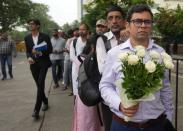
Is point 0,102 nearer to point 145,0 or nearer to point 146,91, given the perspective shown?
point 145,0

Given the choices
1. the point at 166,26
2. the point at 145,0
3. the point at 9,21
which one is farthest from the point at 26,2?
the point at 145,0

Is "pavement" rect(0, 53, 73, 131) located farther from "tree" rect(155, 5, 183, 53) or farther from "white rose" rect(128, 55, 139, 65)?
"tree" rect(155, 5, 183, 53)

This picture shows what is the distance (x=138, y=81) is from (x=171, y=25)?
31.5m

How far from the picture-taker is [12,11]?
48.4m

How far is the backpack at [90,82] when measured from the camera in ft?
12.1

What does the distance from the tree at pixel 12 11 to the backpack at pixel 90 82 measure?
44729 millimetres

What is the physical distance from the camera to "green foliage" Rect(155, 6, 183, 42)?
108ft

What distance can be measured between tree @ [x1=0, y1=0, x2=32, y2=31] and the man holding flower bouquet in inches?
1794

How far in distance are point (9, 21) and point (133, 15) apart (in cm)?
4832

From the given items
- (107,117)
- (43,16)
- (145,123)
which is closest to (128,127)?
(145,123)

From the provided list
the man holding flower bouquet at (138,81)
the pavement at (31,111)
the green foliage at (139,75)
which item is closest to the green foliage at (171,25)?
the pavement at (31,111)

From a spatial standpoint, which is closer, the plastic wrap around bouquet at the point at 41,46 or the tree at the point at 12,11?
the plastic wrap around bouquet at the point at 41,46

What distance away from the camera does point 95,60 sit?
3.94 meters

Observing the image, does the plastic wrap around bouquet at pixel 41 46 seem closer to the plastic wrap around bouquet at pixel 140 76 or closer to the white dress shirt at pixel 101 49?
the white dress shirt at pixel 101 49
